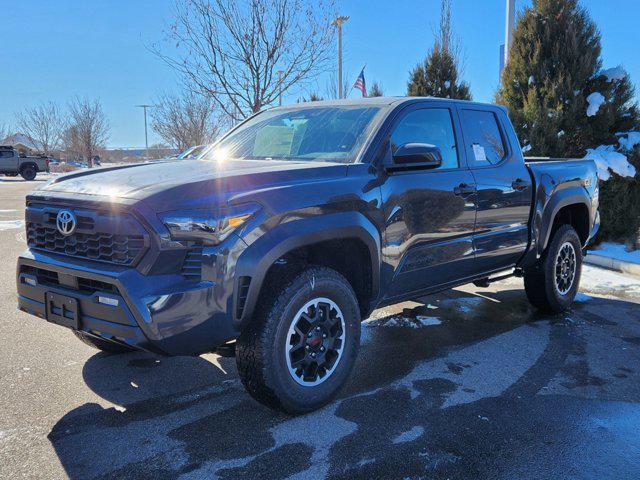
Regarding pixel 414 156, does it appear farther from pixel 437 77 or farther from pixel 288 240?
pixel 437 77

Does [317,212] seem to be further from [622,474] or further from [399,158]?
[622,474]

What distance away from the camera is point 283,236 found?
299cm

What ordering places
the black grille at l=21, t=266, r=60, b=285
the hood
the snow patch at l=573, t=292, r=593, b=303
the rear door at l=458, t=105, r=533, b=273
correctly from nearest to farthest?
the hood
the black grille at l=21, t=266, r=60, b=285
the rear door at l=458, t=105, r=533, b=273
the snow patch at l=573, t=292, r=593, b=303

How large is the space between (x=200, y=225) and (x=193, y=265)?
8.1 inches

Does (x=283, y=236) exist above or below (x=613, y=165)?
below

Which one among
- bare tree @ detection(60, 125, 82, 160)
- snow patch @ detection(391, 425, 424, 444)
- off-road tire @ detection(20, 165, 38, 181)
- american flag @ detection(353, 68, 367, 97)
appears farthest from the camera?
bare tree @ detection(60, 125, 82, 160)

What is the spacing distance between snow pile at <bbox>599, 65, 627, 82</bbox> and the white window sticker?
545cm

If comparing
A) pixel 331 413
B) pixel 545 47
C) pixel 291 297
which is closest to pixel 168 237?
pixel 291 297

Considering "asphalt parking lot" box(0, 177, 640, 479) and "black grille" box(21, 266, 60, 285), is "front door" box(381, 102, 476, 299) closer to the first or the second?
"asphalt parking lot" box(0, 177, 640, 479)

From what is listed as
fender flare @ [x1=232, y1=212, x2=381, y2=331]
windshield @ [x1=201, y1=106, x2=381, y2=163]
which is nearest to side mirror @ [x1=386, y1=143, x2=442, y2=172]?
windshield @ [x1=201, y1=106, x2=381, y2=163]

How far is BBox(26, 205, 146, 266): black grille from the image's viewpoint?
2.75m

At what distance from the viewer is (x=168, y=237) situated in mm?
2715

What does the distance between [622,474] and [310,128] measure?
9.55 ft

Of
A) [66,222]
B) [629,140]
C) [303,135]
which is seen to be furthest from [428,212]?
[629,140]
